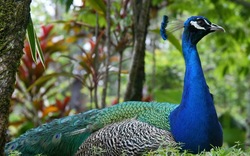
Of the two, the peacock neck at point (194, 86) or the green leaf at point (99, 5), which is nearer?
the peacock neck at point (194, 86)

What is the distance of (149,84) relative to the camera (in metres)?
7.45

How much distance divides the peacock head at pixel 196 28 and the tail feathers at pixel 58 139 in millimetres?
769

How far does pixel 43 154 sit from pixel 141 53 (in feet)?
4.89

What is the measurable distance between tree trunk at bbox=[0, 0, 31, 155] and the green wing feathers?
1081 millimetres

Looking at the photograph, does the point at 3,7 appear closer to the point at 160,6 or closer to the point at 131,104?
the point at 131,104

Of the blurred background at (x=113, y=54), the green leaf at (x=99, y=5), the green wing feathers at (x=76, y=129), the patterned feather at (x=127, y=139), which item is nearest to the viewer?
the patterned feather at (x=127, y=139)

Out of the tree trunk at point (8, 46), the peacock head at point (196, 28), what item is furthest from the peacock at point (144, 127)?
the tree trunk at point (8, 46)

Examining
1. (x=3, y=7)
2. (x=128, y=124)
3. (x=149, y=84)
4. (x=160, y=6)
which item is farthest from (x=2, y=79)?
(x=149, y=84)

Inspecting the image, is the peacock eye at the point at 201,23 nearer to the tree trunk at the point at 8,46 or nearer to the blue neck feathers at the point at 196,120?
the blue neck feathers at the point at 196,120

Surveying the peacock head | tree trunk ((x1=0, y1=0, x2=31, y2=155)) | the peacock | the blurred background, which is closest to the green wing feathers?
the peacock

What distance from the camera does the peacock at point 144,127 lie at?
284cm

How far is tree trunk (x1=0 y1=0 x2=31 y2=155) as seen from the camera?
202 cm

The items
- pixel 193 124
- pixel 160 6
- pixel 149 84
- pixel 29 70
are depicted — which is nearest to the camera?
pixel 193 124

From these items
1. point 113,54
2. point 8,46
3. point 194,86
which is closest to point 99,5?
point 113,54
